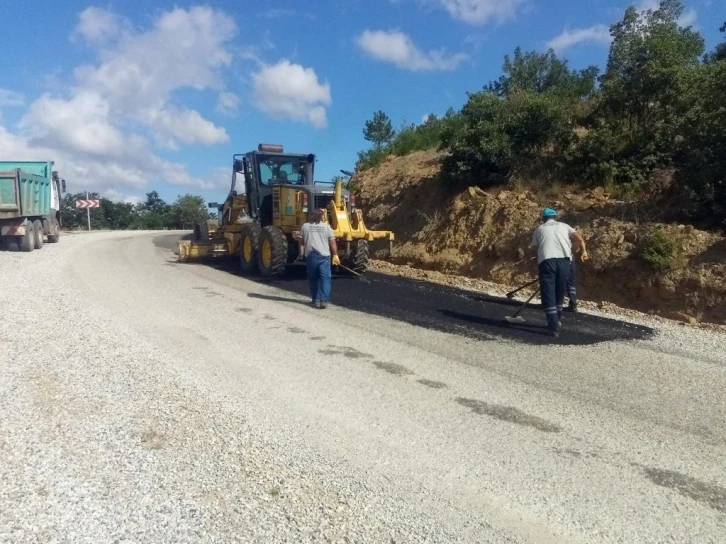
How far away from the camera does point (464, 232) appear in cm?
1508

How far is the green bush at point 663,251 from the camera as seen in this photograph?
9.97m

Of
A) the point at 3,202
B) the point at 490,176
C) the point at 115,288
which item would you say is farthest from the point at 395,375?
the point at 3,202

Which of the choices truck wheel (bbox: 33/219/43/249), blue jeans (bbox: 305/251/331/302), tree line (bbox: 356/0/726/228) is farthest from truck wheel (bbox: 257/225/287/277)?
truck wheel (bbox: 33/219/43/249)

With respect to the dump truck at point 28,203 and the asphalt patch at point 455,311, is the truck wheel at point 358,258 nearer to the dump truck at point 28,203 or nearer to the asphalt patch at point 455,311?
the asphalt patch at point 455,311

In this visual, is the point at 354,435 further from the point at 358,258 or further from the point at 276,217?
the point at 276,217

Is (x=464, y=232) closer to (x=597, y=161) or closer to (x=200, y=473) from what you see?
(x=597, y=161)

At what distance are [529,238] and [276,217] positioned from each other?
5.67m

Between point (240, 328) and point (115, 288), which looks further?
point (115, 288)

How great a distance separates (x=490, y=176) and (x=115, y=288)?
9.82m

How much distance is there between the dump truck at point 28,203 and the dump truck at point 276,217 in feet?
21.1

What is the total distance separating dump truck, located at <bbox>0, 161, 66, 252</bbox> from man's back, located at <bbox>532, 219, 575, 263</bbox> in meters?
17.2

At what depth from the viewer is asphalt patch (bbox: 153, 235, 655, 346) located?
780cm

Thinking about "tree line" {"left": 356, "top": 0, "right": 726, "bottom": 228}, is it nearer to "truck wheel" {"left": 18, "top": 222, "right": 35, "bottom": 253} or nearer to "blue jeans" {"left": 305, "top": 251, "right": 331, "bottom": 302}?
"blue jeans" {"left": 305, "top": 251, "right": 331, "bottom": 302}

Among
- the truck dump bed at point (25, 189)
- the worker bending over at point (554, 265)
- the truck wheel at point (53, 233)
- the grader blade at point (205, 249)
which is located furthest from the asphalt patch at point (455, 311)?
the truck wheel at point (53, 233)
